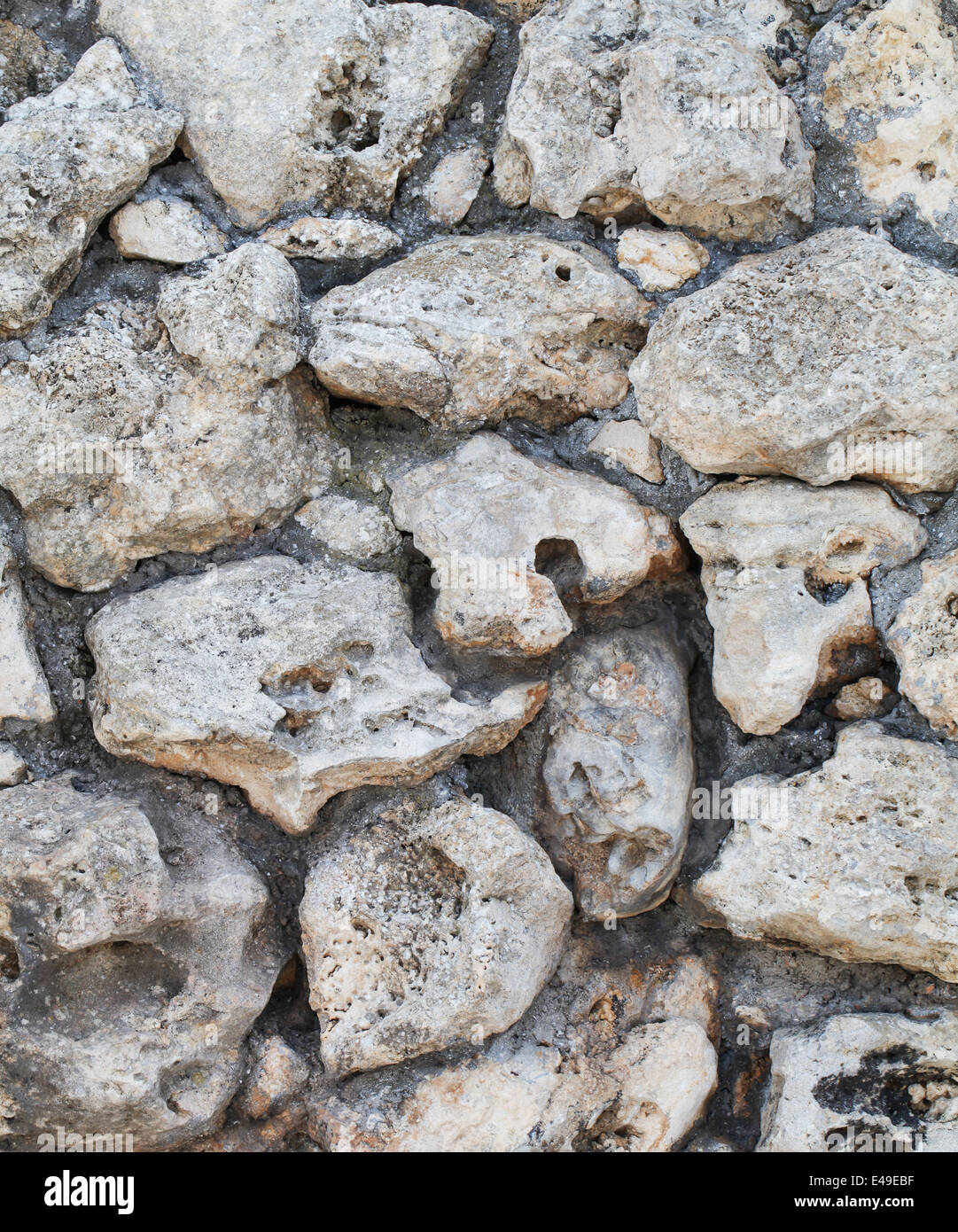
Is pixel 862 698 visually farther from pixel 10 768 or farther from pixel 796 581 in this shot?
pixel 10 768

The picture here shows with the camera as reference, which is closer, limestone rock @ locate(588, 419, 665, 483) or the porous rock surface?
the porous rock surface

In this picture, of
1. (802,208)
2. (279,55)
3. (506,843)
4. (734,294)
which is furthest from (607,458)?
(279,55)

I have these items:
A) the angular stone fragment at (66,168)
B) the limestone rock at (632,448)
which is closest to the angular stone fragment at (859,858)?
the limestone rock at (632,448)

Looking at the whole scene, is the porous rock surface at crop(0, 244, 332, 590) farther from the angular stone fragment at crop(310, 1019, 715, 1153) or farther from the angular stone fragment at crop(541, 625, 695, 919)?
the angular stone fragment at crop(310, 1019, 715, 1153)

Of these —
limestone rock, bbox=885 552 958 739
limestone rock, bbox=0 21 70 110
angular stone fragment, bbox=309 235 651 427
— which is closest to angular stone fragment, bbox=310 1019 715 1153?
limestone rock, bbox=885 552 958 739

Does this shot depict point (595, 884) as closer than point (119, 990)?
No

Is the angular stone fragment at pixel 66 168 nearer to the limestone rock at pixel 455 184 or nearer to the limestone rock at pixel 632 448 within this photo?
the limestone rock at pixel 455 184

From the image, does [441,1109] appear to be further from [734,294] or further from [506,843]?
[734,294]
